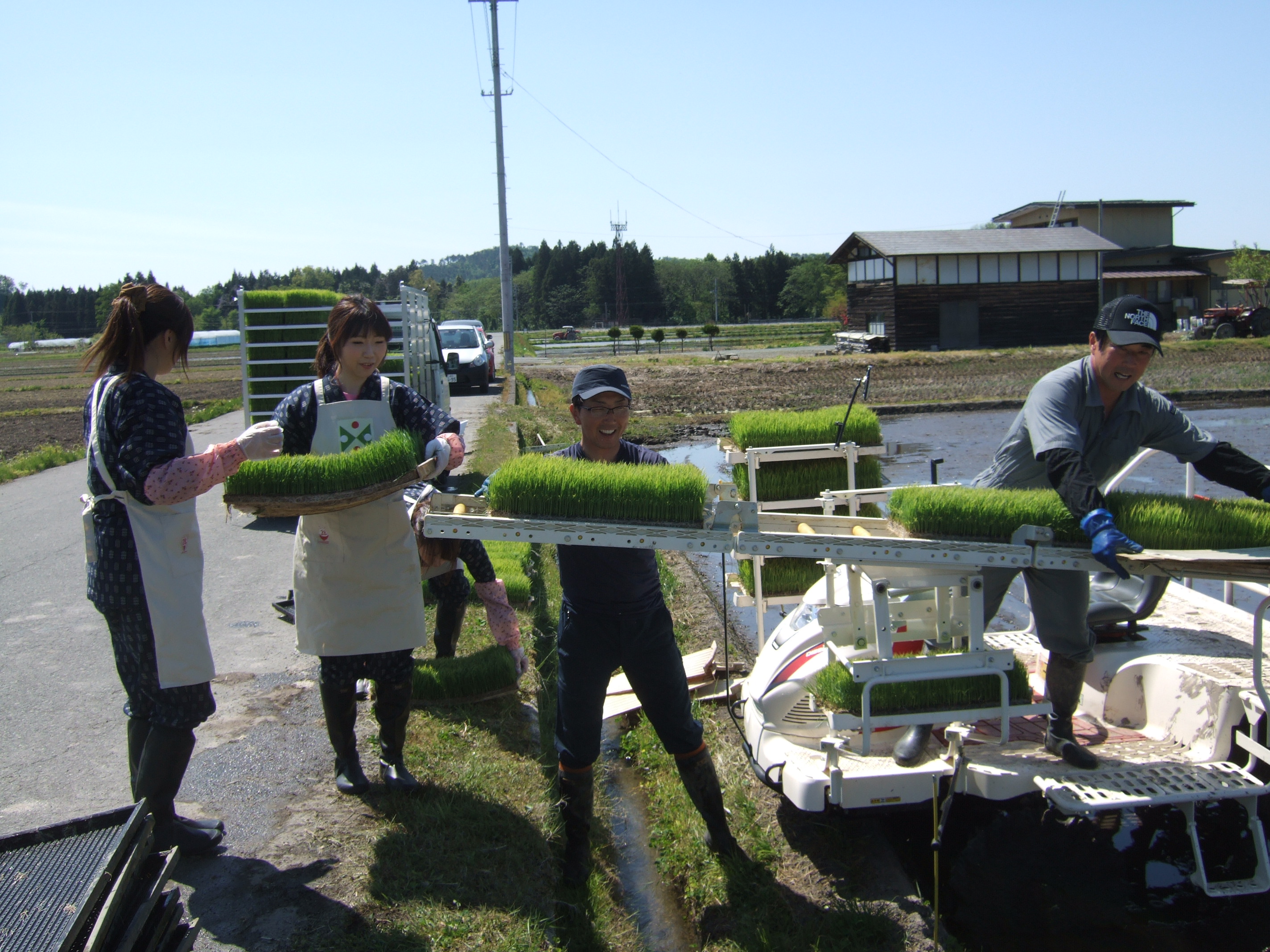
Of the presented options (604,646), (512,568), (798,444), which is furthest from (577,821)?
(512,568)

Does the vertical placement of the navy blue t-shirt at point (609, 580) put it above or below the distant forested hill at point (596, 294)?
below

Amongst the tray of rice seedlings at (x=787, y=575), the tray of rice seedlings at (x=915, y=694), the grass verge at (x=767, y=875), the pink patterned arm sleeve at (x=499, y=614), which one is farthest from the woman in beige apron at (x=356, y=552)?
the tray of rice seedlings at (x=787, y=575)

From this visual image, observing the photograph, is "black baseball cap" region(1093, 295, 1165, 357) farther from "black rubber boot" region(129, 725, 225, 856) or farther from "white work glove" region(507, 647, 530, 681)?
"black rubber boot" region(129, 725, 225, 856)

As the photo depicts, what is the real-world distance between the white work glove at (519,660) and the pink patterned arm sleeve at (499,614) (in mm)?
19

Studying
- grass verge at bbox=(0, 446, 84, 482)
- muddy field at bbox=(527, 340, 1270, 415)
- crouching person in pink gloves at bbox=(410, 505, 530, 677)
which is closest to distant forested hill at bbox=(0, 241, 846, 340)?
muddy field at bbox=(527, 340, 1270, 415)

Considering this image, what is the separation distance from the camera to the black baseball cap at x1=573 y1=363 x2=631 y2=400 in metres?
3.58

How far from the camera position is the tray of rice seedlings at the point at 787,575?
20.9ft

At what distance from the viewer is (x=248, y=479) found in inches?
135

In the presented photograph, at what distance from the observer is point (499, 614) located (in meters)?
5.23

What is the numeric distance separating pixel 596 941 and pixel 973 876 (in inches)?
66.4

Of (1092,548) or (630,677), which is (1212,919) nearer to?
(1092,548)

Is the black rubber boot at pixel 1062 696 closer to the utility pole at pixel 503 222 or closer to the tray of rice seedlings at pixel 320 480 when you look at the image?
the tray of rice seedlings at pixel 320 480

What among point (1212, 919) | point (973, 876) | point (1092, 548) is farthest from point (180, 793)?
point (1212, 919)

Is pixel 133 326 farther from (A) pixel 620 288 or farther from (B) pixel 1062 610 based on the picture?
(A) pixel 620 288
